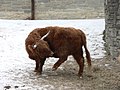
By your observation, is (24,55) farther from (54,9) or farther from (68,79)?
(54,9)

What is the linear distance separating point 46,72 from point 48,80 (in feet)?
2.67

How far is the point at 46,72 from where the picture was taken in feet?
29.0

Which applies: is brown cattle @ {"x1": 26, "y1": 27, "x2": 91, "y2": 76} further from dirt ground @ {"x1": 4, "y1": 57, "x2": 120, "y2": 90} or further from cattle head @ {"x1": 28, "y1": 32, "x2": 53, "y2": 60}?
dirt ground @ {"x1": 4, "y1": 57, "x2": 120, "y2": 90}

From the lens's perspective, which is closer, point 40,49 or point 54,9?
point 40,49

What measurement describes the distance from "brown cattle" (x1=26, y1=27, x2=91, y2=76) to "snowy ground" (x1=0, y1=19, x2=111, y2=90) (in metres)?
0.45

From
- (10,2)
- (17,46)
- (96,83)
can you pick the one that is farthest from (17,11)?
(96,83)

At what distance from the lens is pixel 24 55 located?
11094 mm

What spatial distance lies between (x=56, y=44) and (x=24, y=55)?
115 inches

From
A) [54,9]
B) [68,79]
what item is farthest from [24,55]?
[54,9]

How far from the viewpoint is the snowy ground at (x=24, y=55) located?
771 centimetres

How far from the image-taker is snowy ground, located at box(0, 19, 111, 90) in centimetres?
771

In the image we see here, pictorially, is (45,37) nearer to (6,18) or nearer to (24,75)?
(24,75)

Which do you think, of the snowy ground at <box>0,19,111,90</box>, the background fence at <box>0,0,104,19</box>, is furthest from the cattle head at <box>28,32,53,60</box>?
the background fence at <box>0,0,104,19</box>

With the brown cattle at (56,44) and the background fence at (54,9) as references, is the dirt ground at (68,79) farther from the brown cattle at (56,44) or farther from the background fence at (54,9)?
the background fence at (54,9)
